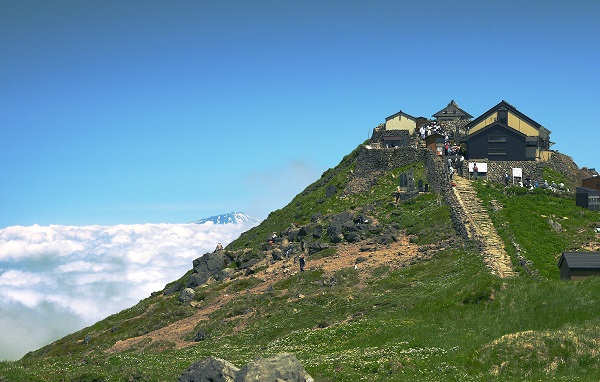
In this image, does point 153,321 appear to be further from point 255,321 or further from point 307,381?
point 307,381

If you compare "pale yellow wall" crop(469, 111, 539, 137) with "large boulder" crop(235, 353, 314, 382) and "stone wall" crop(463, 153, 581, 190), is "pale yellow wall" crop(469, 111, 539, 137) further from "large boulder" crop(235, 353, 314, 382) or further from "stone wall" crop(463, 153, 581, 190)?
"large boulder" crop(235, 353, 314, 382)

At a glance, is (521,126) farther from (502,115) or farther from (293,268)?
(293,268)

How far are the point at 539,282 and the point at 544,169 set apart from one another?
48540 millimetres

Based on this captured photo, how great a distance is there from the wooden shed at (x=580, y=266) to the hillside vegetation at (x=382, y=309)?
217 centimetres

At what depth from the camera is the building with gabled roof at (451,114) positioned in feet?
430

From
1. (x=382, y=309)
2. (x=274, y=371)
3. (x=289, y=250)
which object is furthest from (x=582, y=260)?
(x=289, y=250)

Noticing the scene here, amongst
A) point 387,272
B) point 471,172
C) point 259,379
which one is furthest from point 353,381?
point 471,172

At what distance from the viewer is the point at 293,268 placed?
8125 centimetres

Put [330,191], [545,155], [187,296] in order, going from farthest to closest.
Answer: [330,191]
[545,155]
[187,296]

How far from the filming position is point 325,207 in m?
103

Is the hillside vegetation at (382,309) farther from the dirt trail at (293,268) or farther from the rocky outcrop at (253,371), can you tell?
the rocky outcrop at (253,371)

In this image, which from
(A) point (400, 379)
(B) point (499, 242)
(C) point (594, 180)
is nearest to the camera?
(A) point (400, 379)

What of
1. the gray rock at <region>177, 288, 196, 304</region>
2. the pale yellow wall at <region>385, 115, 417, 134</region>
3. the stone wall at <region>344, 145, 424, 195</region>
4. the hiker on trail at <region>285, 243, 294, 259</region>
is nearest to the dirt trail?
the hiker on trail at <region>285, 243, 294, 259</region>

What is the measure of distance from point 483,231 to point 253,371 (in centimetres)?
4717
